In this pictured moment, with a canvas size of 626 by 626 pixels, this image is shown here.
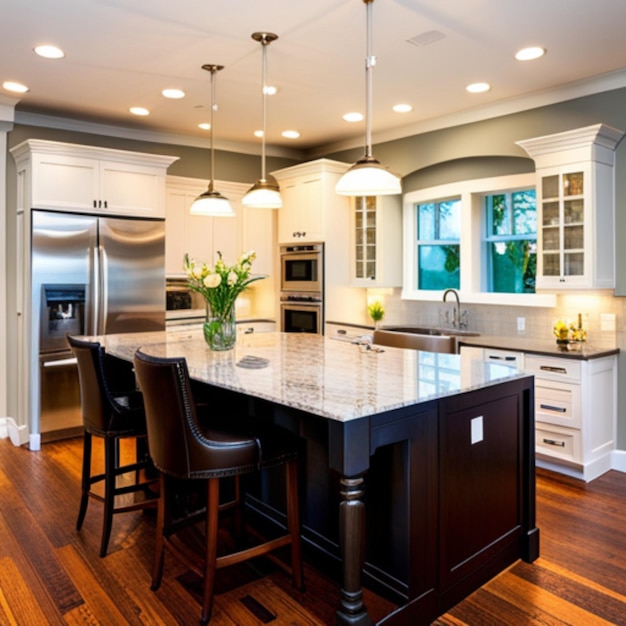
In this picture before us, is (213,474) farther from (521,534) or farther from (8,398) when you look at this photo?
(8,398)

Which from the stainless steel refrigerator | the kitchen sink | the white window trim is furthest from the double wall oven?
the kitchen sink

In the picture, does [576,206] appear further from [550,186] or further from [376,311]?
[376,311]

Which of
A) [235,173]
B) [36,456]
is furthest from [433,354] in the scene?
[235,173]

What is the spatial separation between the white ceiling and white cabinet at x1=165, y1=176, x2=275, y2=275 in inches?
32.5

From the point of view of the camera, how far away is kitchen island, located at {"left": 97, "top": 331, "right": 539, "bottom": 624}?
191 centimetres

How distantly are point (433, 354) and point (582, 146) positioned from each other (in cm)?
195

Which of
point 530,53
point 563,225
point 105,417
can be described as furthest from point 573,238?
point 105,417

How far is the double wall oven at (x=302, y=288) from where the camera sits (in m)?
5.47

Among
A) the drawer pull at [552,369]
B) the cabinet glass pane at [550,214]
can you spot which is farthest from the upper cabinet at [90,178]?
the drawer pull at [552,369]

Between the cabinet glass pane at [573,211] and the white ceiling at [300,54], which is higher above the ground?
the white ceiling at [300,54]

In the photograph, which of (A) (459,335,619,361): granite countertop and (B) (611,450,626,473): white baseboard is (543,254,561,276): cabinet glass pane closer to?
(A) (459,335,619,361): granite countertop

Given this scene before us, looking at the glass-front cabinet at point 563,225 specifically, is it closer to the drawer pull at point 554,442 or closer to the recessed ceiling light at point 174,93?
the drawer pull at point 554,442

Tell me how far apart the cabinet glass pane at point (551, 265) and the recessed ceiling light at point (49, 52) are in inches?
142

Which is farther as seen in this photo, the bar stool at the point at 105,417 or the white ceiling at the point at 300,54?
the white ceiling at the point at 300,54
